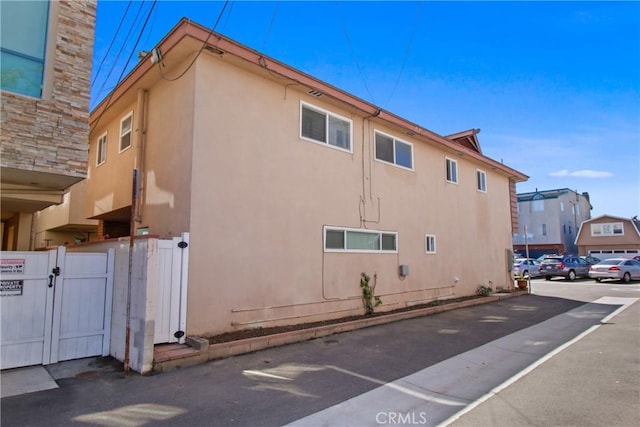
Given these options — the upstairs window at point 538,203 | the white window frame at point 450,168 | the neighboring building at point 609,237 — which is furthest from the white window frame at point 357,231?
the upstairs window at point 538,203

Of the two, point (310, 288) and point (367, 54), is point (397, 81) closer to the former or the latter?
point (367, 54)

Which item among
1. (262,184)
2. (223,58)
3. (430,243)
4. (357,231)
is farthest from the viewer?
(430,243)

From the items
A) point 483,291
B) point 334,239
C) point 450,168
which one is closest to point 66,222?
point 334,239

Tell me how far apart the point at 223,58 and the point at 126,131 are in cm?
406

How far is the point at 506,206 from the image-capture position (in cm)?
1769

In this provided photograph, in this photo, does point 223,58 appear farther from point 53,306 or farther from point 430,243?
point 430,243

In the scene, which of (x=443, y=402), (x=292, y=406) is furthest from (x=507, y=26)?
(x=292, y=406)

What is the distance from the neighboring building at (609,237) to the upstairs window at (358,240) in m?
34.1

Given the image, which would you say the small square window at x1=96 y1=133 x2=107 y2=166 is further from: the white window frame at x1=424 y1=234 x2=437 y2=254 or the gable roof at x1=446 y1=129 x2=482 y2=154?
the gable roof at x1=446 y1=129 x2=482 y2=154

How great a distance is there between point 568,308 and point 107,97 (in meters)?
15.2

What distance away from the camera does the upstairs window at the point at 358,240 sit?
30.8 feet

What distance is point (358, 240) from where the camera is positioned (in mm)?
10102

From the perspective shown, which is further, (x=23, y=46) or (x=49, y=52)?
(x=49, y=52)

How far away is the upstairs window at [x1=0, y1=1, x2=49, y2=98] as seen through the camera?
6.04 m
